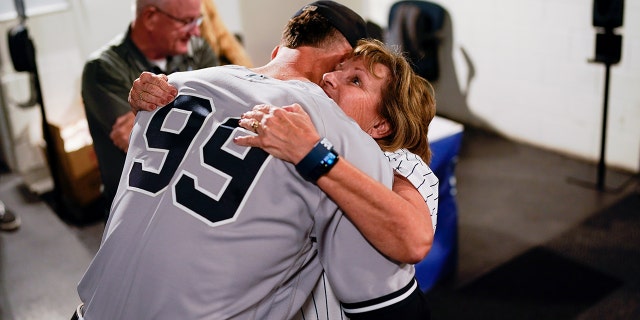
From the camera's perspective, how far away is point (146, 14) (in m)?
2.51

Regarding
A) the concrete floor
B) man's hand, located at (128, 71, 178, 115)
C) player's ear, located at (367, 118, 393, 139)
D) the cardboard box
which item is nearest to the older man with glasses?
man's hand, located at (128, 71, 178, 115)

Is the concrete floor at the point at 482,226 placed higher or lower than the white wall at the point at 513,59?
lower

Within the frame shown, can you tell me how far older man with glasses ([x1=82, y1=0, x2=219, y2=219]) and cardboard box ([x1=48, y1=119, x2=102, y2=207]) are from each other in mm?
1560

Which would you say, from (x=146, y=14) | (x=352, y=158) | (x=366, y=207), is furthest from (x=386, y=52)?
(x=146, y=14)

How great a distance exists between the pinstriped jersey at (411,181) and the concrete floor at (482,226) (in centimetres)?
157

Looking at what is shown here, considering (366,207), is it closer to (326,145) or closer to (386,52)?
(326,145)

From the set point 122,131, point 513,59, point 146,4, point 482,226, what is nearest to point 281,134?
point 122,131

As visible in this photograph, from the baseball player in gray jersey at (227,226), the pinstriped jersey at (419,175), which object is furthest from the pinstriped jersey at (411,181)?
the baseball player in gray jersey at (227,226)

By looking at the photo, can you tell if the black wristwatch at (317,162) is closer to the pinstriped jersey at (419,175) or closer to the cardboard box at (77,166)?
the pinstriped jersey at (419,175)

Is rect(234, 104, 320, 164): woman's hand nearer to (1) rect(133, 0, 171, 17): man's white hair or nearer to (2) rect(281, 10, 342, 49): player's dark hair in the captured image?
(2) rect(281, 10, 342, 49): player's dark hair

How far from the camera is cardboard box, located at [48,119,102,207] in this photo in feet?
13.0

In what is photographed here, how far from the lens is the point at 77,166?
4.01m

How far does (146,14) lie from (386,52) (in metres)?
1.27

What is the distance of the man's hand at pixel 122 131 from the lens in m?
2.25
